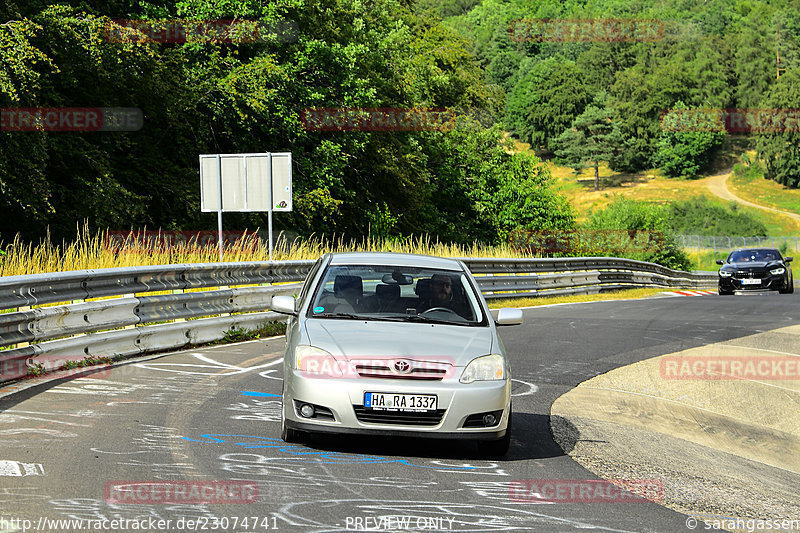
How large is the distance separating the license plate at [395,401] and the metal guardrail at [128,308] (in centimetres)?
439

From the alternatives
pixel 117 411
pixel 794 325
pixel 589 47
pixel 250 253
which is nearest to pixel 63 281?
pixel 117 411

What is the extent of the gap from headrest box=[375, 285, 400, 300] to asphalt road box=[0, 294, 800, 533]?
116 centimetres

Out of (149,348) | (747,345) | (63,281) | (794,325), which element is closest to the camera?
(63,281)

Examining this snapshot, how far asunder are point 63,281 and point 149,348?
76.3 inches

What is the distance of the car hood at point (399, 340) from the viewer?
23.0ft

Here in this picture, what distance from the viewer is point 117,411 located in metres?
8.38

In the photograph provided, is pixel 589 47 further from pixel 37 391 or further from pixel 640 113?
pixel 37 391
